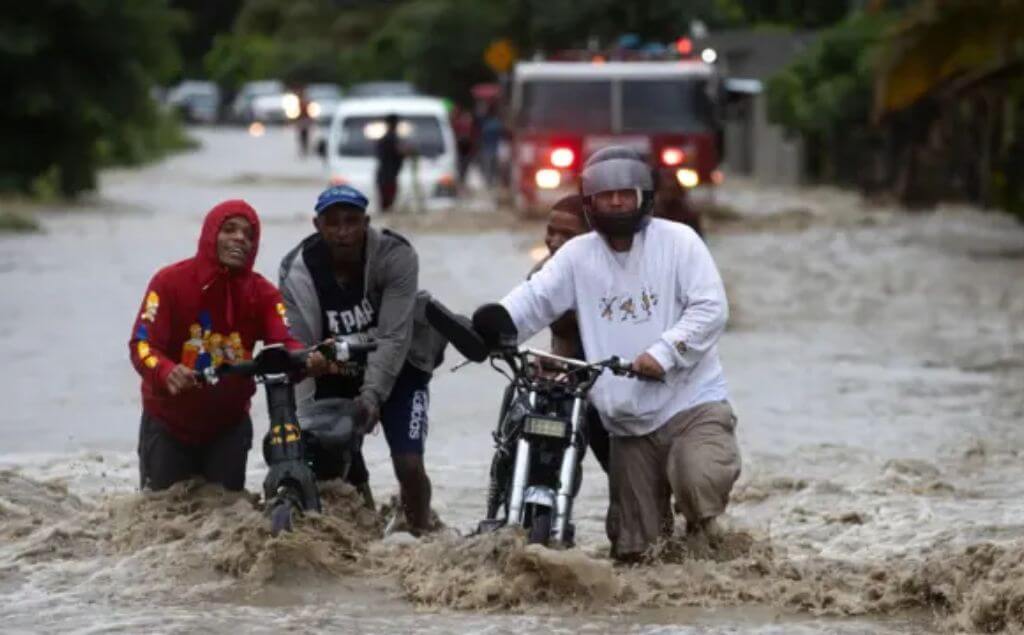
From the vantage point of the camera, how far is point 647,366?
346 inches

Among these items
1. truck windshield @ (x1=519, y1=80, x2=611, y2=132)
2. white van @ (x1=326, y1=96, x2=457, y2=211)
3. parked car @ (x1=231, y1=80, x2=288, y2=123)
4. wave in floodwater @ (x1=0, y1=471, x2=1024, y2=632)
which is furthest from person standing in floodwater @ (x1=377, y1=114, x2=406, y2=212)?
parked car @ (x1=231, y1=80, x2=288, y2=123)

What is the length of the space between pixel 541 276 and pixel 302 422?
1.14 metres

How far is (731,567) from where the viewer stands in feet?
30.4

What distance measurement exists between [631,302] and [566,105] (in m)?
20.4

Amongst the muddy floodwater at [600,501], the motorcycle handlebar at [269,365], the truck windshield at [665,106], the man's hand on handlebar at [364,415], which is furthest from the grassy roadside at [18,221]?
the motorcycle handlebar at [269,365]

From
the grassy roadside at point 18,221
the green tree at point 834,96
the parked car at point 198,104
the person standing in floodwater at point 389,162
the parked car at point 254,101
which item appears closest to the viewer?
the person standing in floodwater at point 389,162

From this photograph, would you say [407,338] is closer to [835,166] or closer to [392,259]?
[392,259]

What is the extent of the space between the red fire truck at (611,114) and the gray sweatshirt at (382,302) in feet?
62.2

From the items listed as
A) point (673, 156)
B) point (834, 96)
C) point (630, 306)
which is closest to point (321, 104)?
point (834, 96)

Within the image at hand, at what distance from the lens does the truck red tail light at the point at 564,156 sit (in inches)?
1130

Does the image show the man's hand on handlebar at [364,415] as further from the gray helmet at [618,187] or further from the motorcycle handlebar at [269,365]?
the gray helmet at [618,187]

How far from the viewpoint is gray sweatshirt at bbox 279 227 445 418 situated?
374 inches

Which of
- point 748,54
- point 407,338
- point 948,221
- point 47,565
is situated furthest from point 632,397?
point 748,54

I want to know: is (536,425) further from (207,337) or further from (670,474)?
Answer: (207,337)
